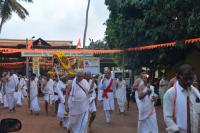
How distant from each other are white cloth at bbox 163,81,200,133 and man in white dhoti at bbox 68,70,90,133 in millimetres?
5697

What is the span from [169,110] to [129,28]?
18433mm

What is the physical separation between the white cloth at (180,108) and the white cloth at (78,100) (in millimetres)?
5750

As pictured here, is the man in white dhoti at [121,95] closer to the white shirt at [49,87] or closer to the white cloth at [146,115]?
the white shirt at [49,87]

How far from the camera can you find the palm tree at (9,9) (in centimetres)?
3800

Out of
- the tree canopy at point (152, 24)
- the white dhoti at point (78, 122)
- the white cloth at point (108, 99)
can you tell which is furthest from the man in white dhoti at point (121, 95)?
the white dhoti at point (78, 122)

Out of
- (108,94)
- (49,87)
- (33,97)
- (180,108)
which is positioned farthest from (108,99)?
(180,108)

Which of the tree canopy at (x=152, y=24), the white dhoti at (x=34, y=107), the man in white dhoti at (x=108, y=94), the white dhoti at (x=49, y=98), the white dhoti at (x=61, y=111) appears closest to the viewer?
the white dhoti at (x=61, y=111)

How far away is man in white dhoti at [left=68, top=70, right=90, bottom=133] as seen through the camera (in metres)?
11.8

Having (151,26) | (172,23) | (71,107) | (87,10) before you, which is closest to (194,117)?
(71,107)

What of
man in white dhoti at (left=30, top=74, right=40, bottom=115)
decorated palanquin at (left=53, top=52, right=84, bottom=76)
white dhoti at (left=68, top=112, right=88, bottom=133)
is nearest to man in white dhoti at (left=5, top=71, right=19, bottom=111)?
man in white dhoti at (left=30, top=74, right=40, bottom=115)

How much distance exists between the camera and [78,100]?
11.9 meters

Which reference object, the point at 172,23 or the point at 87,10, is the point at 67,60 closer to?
the point at 172,23

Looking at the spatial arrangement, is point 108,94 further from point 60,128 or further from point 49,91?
point 49,91

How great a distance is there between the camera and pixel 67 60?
2434cm
